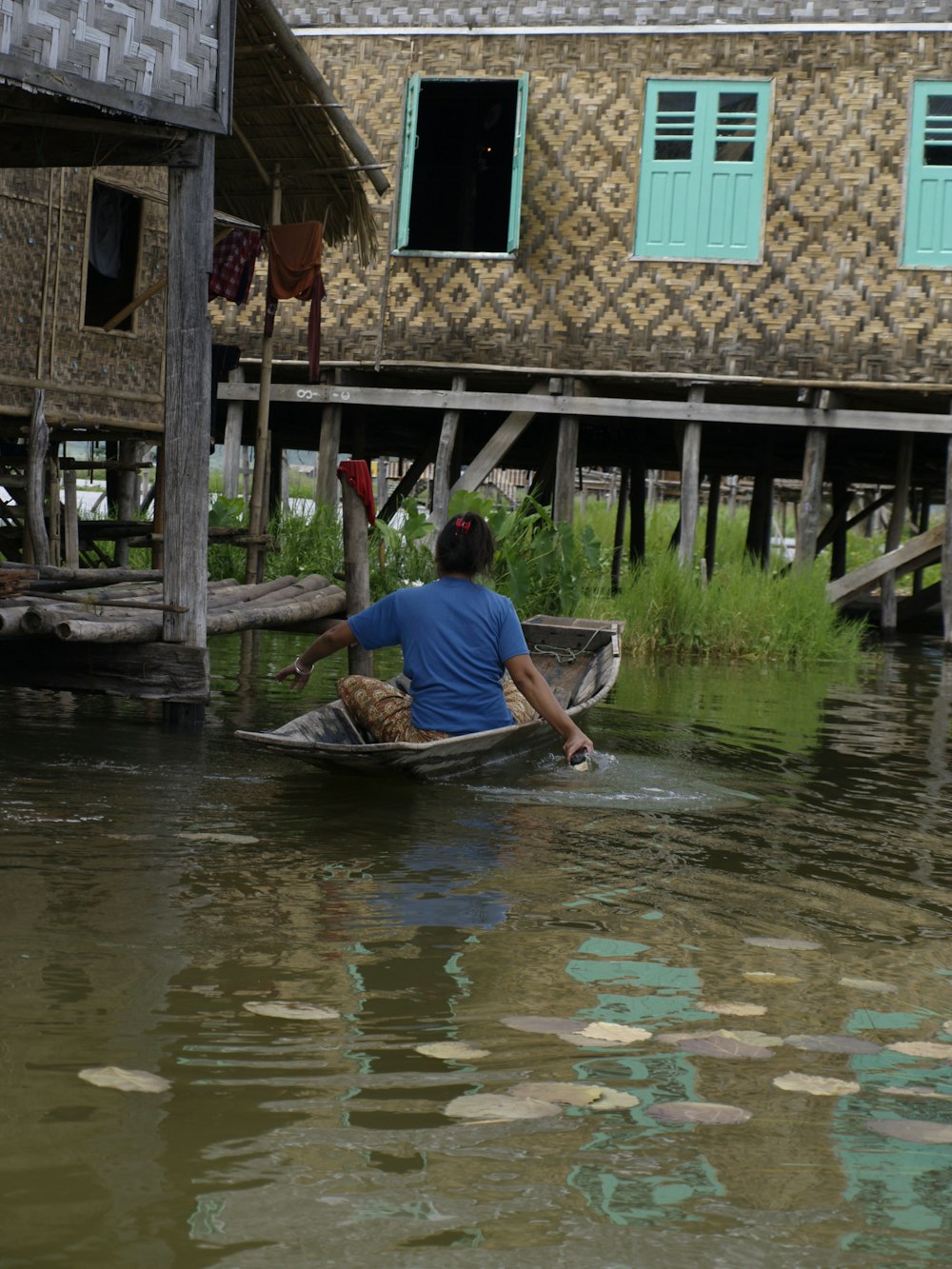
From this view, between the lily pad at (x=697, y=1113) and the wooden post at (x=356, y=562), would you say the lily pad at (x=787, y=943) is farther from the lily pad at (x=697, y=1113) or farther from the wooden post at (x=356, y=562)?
the wooden post at (x=356, y=562)

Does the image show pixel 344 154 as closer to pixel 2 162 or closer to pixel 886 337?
pixel 2 162

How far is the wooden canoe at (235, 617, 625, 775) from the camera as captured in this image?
20.1 ft

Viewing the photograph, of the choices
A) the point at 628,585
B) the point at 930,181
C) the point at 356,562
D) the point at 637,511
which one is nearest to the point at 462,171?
the point at 637,511

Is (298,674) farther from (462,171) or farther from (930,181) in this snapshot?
(462,171)

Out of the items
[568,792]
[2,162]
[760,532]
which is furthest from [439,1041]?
[760,532]

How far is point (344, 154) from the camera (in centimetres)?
1078

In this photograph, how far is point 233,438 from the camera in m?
15.8

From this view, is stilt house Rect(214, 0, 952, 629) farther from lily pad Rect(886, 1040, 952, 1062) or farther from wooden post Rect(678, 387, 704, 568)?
lily pad Rect(886, 1040, 952, 1062)

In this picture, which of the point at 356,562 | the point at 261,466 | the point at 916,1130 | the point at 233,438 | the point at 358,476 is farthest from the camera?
the point at 233,438

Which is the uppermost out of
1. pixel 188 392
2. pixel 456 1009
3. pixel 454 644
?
pixel 188 392

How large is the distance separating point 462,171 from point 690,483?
5.95 meters

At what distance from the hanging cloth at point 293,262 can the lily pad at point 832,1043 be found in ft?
28.4

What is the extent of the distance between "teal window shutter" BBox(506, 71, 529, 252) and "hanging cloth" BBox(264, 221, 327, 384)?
3.61 metres

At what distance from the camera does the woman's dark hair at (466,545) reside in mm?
6469
